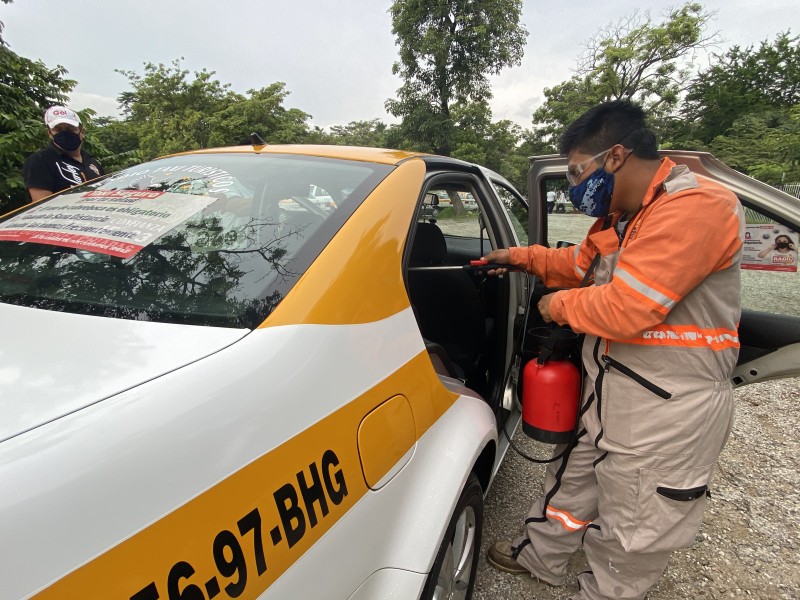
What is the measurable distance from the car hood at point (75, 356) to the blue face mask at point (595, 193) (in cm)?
137

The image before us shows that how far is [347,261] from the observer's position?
42.1 inches

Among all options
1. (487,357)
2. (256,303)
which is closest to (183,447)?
(256,303)

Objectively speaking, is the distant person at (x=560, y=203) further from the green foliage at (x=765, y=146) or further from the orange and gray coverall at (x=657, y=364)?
the green foliage at (x=765, y=146)

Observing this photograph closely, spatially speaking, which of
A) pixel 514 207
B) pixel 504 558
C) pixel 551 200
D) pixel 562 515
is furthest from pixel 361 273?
pixel 514 207

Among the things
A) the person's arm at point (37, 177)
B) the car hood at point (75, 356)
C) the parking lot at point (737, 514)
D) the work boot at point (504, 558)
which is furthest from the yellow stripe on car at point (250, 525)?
the person's arm at point (37, 177)

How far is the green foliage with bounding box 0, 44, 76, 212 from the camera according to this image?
179 inches

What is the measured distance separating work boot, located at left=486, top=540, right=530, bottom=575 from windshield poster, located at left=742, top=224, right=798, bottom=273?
63.2 inches

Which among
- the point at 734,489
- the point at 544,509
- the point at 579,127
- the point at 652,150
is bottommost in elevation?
the point at 734,489

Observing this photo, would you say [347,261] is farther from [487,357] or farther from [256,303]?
[487,357]

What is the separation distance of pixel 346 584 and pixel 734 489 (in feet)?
8.84

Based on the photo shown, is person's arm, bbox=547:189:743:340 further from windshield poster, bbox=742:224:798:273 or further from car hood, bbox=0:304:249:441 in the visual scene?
car hood, bbox=0:304:249:441

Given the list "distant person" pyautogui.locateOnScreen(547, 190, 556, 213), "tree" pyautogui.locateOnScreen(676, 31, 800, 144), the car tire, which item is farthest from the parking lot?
"tree" pyautogui.locateOnScreen(676, 31, 800, 144)

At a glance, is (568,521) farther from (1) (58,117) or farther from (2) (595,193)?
(1) (58,117)

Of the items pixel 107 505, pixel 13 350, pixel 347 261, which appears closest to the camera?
pixel 107 505
